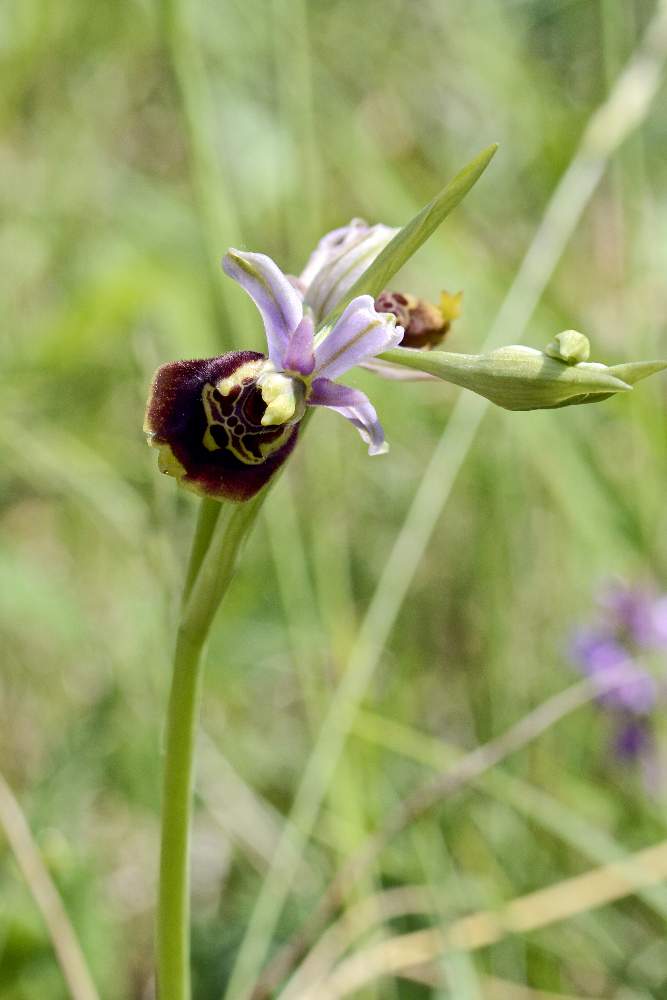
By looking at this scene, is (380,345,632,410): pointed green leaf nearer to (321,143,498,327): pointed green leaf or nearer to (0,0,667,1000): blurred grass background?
(321,143,498,327): pointed green leaf

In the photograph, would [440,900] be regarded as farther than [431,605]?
No

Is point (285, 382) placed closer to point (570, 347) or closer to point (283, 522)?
point (570, 347)

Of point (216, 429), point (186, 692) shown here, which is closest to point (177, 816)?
point (186, 692)

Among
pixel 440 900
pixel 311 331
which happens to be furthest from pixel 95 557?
pixel 311 331

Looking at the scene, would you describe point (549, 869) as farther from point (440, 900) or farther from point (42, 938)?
point (42, 938)

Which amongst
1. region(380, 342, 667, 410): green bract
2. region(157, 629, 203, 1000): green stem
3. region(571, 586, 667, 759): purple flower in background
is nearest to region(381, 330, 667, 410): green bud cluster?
region(380, 342, 667, 410): green bract

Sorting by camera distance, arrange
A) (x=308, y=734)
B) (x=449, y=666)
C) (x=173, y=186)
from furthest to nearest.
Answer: (x=173, y=186), (x=449, y=666), (x=308, y=734)

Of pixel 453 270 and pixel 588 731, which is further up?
pixel 453 270
